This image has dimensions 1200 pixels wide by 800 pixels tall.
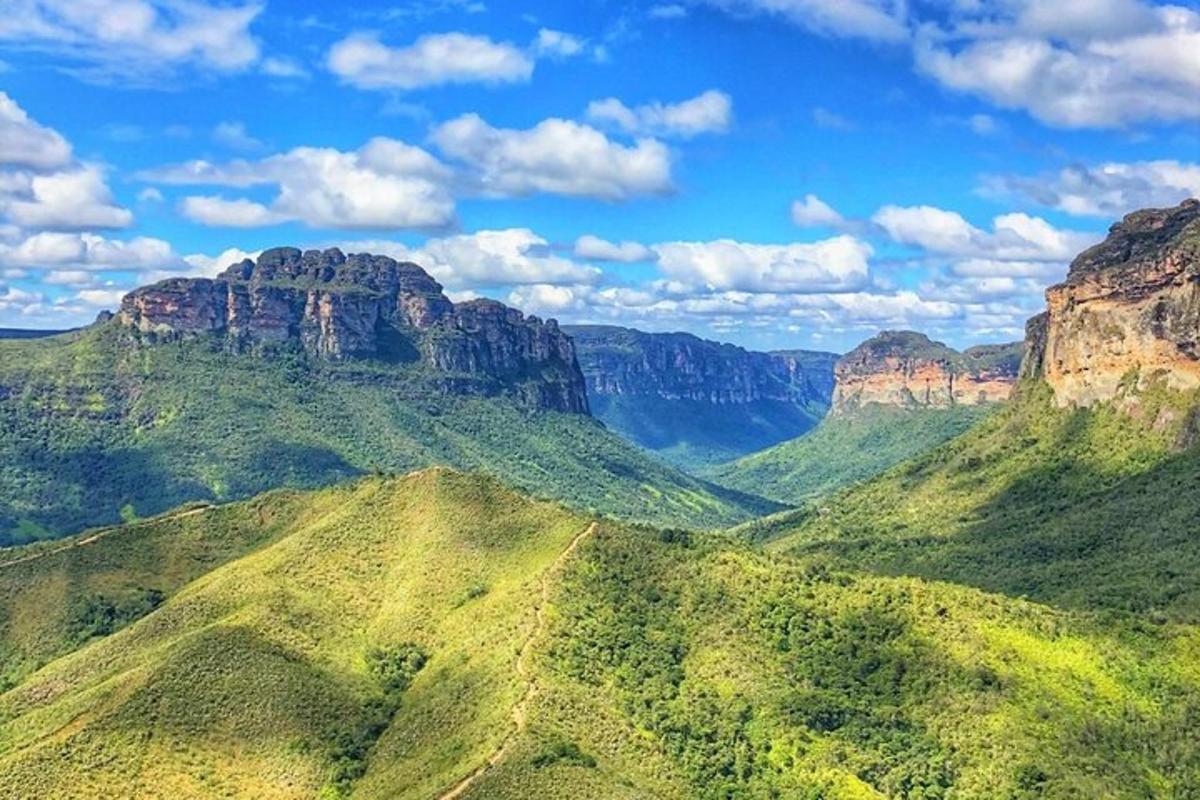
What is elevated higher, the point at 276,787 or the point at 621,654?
the point at 621,654

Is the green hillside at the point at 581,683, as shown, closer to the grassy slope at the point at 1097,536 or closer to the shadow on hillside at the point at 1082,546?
the shadow on hillside at the point at 1082,546

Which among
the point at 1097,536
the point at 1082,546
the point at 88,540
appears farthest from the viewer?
the point at 1097,536

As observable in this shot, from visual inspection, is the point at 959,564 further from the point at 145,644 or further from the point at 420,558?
the point at 145,644

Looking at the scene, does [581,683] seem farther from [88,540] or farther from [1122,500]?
[1122,500]

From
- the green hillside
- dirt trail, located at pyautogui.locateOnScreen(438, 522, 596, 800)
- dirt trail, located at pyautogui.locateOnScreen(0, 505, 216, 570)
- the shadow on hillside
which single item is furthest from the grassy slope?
dirt trail, located at pyautogui.locateOnScreen(0, 505, 216, 570)

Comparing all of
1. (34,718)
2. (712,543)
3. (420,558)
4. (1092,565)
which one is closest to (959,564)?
(1092,565)

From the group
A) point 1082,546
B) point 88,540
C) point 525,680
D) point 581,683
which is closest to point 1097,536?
point 1082,546
